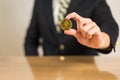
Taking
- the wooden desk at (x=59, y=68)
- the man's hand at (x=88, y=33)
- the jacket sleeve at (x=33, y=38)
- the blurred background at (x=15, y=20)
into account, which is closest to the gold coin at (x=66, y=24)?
the man's hand at (x=88, y=33)

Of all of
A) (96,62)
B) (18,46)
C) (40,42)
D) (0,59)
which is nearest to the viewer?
(96,62)

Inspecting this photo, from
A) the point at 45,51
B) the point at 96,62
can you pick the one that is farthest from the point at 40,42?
the point at 96,62

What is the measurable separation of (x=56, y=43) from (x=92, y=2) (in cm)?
25

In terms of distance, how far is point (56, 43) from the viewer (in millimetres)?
1295

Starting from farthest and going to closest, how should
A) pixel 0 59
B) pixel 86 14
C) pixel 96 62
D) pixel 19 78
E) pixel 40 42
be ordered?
pixel 40 42 → pixel 86 14 → pixel 0 59 → pixel 96 62 → pixel 19 78

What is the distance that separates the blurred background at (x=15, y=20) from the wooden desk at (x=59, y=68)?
809 mm

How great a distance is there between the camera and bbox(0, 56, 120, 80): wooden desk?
84 cm

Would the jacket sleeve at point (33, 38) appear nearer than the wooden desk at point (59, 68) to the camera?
No

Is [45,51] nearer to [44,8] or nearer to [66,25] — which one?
[44,8]

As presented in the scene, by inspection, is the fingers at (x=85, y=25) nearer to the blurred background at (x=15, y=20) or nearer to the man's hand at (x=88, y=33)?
the man's hand at (x=88, y=33)

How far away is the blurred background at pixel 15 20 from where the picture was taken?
187cm

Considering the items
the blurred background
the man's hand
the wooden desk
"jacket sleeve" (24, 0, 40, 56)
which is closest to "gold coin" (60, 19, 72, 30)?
the man's hand

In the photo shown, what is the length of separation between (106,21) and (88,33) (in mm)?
329

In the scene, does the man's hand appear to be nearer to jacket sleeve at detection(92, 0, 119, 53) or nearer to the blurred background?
jacket sleeve at detection(92, 0, 119, 53)
